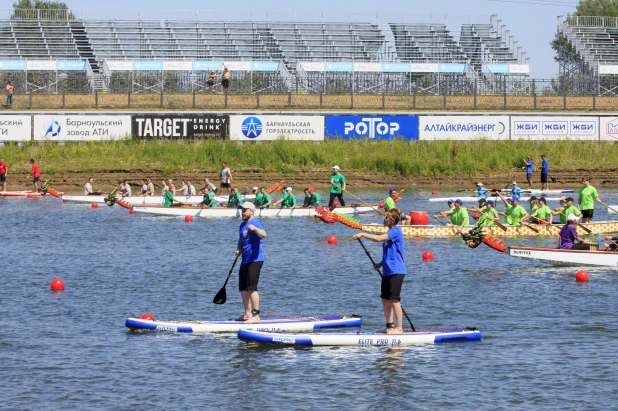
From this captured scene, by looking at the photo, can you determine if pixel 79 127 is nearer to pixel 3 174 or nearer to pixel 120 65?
pixel 3 174

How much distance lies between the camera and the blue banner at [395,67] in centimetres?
6488

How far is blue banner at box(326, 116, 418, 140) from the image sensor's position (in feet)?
170

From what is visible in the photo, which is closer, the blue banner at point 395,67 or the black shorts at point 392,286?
the black shorts at point 392,286

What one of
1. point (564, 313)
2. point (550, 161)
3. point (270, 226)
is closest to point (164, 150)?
point (270, 226)

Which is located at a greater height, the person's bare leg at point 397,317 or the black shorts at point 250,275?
the black shorts at point 250,275

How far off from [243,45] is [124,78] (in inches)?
461

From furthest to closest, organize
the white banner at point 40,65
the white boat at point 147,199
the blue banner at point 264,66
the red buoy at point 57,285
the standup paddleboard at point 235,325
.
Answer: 1. the blue banner at point 264,66
2. the white banner at point 40,65
3. the white boat at point 147,199
4. the red buoy at point 57,285
5. the standup paddleboard at point 235,325

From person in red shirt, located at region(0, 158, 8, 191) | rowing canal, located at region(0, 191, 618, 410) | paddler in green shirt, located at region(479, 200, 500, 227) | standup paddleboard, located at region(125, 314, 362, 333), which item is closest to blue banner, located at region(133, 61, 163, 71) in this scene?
person in red shirt, located at region(0, 158, 8, 191)

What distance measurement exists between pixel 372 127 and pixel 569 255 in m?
27.6

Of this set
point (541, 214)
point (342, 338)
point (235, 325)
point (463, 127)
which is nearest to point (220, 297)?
point (235, 325)

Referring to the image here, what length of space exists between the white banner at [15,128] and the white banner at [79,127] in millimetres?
395

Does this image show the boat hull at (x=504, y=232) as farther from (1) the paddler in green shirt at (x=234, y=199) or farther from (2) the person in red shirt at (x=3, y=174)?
(2) the person in red shirt at (x=3, y=174)

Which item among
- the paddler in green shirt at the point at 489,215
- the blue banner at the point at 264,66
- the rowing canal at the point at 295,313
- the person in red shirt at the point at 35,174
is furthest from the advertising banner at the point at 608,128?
the person in red shirt at the point at 35,174

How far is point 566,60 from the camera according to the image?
233 ft
